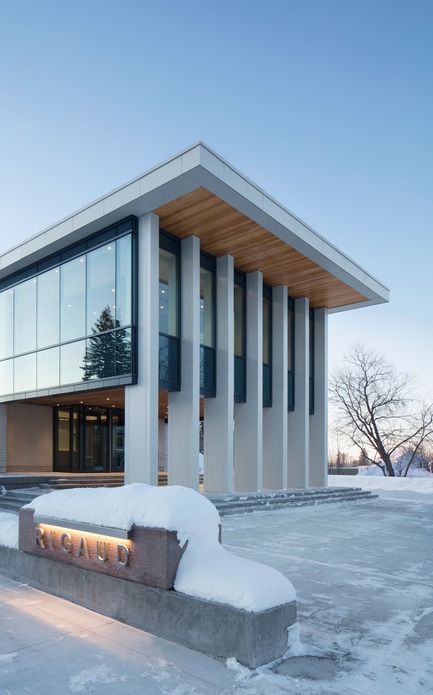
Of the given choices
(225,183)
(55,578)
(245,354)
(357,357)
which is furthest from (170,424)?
(357,357)

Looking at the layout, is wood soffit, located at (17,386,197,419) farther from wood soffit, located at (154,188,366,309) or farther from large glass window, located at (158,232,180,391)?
wood soffit, located at (154,188,366,309)

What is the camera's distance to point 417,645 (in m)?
5.23

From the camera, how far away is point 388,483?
31578 millimetres

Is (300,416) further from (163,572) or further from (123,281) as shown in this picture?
(163,572)

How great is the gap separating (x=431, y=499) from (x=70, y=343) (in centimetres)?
1733

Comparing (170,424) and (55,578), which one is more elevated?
(170,424)

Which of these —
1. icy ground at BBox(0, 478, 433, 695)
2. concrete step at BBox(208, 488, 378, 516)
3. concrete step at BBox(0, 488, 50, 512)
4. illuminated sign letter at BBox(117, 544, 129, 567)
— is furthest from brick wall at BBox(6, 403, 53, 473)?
illuminated sign letter at BBox(117, 544, 129, 567)

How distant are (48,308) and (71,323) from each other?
189cm

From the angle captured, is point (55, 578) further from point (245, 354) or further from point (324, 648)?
point (245, 354)

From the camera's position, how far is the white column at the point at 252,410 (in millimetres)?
20672

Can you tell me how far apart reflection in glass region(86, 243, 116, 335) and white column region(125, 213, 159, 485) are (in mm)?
1271

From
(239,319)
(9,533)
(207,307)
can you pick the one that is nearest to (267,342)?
(239,319)

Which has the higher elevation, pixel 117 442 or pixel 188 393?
pixel 188 393

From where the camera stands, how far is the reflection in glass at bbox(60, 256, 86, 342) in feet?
60.7
